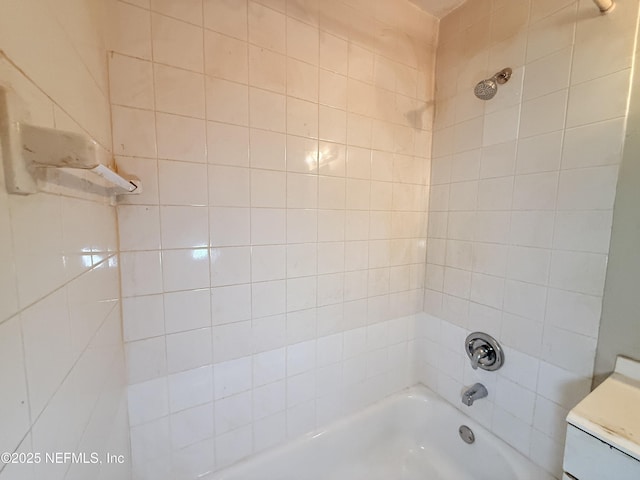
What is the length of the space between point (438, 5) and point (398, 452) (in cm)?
253

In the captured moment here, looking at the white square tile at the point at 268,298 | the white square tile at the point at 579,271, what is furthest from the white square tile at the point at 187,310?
the white square tile at the point at 579,271

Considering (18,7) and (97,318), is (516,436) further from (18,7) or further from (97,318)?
(18,7)

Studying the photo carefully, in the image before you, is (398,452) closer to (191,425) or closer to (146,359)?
(191,425)

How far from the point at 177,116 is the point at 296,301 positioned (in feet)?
2.93

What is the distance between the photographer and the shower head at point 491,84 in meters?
1.13

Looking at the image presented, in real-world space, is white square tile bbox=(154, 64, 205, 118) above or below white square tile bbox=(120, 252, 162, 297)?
above

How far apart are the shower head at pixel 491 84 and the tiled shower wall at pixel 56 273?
1.39 meters

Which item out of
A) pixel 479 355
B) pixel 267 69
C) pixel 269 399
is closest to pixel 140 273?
pixel 269 399

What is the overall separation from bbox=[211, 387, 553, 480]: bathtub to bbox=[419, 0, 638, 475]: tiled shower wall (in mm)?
101

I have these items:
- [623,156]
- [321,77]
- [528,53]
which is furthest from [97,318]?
[528,53]

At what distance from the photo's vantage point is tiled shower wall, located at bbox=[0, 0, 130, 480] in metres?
0.32

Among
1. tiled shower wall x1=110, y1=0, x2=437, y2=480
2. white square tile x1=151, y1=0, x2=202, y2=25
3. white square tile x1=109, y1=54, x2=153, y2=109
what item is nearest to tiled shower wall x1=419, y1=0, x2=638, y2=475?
tiled shower wall x1=110, y1=0, x2=437, y2=480

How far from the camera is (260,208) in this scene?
1.11m

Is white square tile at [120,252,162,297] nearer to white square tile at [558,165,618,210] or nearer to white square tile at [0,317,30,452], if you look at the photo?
white square tile at [0,317,30,452]
